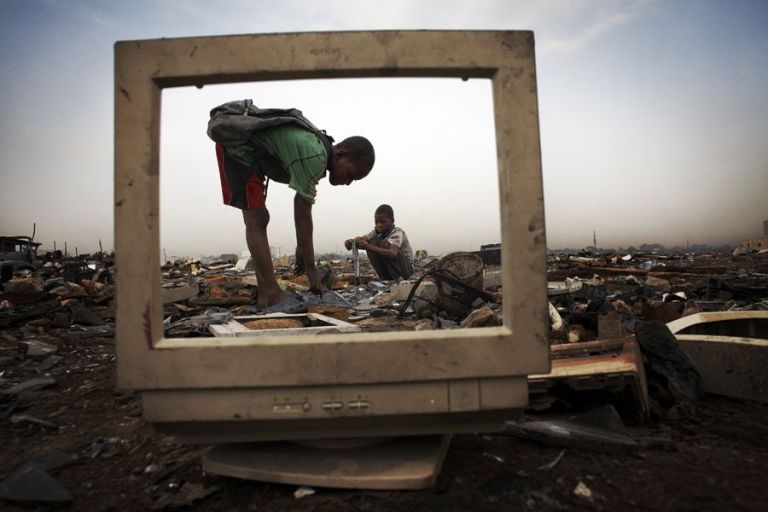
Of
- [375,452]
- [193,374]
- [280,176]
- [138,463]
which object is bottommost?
[138,463]

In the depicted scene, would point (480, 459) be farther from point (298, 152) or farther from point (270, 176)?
point (270, 176)

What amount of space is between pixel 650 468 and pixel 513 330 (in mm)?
658

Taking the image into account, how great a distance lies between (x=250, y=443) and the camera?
1.15 meters

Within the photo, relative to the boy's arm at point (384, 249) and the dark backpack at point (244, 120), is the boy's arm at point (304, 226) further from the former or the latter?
the boy's arm at point (384, 249)

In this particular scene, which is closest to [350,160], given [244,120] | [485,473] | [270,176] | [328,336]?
[270,176]

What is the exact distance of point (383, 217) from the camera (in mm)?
5816

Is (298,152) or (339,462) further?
(298,152)

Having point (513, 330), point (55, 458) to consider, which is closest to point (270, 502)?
point (513, 330)

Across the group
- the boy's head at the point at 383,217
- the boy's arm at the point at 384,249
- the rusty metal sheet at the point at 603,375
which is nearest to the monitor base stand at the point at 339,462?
the rusty metal sheet at the point at 603,375

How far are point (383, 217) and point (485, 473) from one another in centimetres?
482

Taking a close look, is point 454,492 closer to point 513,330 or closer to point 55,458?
point 513,330

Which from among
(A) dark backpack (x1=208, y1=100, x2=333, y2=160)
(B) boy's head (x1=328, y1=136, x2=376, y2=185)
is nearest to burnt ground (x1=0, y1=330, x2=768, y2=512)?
Answer: (A) dark backpack (x1=208, y1=100, x2=333, y2=160)

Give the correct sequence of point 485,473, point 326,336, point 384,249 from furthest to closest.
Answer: point 384,249
point 485,473
point 326,336

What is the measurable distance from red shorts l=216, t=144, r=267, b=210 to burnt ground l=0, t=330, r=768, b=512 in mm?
1500
